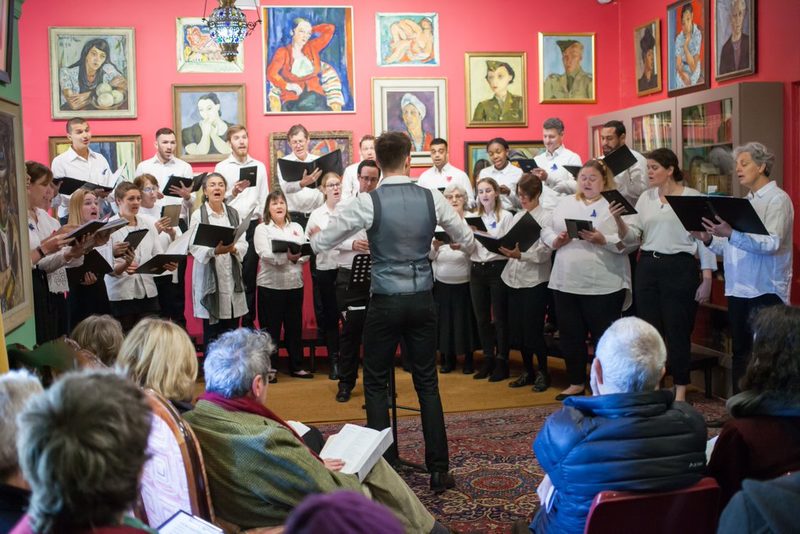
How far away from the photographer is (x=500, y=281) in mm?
7039

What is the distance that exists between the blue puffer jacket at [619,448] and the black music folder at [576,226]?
3406 mm

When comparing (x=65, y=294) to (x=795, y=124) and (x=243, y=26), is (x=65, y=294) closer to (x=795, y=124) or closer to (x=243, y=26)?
(x=243, y=26)

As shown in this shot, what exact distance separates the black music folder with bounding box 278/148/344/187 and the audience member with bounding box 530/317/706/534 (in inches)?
197

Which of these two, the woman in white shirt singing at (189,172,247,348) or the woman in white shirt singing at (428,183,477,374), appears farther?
the woman in white shirt singing at (428,183,477,374)

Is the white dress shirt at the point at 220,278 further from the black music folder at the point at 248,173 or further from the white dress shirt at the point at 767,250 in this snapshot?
the white dress shirt at the point at 767,250

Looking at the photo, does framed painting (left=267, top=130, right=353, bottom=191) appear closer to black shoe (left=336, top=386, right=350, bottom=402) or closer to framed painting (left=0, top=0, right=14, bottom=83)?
black shoe (left=336, top=386, right=350, bottom=402)

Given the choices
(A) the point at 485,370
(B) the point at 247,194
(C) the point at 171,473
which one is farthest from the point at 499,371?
(C) the point at 171,473

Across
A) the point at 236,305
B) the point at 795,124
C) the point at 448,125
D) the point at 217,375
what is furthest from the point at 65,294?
the point at 795,124

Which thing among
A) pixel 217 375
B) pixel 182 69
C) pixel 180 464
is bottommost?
pixel 180 464

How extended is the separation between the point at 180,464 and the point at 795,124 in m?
5.68

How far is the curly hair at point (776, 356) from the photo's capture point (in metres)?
2.59

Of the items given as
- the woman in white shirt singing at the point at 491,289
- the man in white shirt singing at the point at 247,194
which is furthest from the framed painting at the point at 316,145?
the woman in white shirt singing at the point at 491,289

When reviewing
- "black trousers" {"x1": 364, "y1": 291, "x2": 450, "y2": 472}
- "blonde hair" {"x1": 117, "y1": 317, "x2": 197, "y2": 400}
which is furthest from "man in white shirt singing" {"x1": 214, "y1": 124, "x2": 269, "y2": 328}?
"blonde hair" {"x1": 117, "y1": 317, "x2": 197, "y2": 400}

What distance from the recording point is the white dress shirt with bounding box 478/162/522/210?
318 inches
